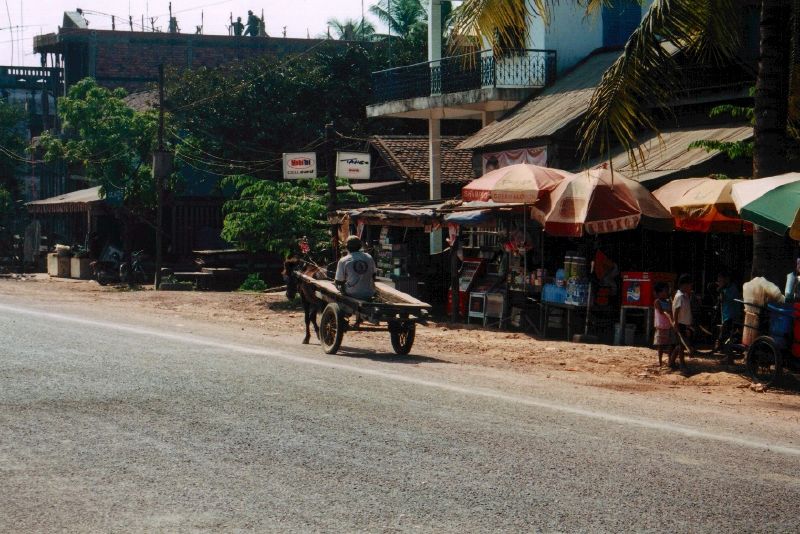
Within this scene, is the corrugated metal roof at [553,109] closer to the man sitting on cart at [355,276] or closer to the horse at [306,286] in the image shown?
the horse at [306,286]

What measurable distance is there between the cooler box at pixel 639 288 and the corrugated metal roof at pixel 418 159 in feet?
50.9

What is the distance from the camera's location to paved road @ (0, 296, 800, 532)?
7266 mm

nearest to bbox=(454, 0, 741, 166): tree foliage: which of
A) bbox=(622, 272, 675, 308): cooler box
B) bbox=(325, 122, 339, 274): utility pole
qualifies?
bbox=(622, 272, 675, 308): cooler box

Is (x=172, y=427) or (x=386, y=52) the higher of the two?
(x=386, y=52)

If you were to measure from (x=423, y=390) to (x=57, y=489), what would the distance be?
570 centimetres

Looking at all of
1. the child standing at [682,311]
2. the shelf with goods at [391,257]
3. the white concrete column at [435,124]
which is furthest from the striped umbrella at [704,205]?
the white concrete column at [435,124]

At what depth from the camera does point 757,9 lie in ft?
74.8

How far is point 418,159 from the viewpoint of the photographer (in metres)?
36.5

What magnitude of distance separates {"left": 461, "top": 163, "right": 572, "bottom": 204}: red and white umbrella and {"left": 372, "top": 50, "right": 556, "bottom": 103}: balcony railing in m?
8.84

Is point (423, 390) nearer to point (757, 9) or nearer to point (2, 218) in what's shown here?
point (757, 9)

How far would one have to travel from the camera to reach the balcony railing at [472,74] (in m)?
30.3

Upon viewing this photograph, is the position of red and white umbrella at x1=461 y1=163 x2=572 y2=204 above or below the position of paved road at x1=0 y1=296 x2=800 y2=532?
above

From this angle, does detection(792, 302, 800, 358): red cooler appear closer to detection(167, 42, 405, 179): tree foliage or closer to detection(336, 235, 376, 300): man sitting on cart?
detection(336, 235, 376, 300): man sitting on cart

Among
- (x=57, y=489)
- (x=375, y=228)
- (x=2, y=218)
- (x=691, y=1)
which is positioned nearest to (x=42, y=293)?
(x=375, y=228)
